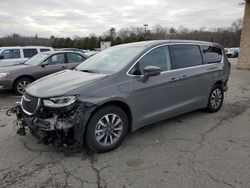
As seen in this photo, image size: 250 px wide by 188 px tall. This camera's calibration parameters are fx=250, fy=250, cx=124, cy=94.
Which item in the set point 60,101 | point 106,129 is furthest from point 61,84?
point 106,129

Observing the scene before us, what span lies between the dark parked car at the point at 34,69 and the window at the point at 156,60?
4.61 meters

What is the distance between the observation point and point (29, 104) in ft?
12.1

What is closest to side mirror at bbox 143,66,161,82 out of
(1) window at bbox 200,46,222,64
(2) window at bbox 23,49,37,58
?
(1) window at bbox 200,46,222,64

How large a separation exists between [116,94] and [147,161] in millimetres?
1059

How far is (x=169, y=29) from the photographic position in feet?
209

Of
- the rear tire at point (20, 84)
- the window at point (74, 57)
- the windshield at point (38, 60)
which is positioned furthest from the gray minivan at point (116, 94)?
the window at point (74, 57)

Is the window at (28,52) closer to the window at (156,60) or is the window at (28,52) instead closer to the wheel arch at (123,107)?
the window at (156,60)

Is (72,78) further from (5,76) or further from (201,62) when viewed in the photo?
(5,76)

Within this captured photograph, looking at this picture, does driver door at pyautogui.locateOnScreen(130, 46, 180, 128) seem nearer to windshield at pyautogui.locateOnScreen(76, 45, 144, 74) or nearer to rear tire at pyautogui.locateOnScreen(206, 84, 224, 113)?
windshield at pyautogui.locateOnScreen(76, 45, 144, 74)

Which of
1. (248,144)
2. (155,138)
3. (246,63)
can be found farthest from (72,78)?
(246,63)

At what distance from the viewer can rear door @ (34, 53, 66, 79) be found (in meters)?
8.43

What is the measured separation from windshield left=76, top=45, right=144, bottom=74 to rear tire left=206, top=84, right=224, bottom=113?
7.50 ft

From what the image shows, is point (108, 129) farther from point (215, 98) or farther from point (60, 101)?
point (215, 98)

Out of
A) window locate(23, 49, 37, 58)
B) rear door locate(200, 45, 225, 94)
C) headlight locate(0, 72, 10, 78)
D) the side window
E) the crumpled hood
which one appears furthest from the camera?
window locate(23, 49, 37, 58)
